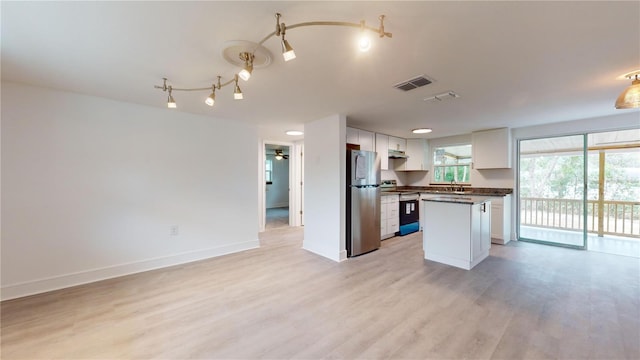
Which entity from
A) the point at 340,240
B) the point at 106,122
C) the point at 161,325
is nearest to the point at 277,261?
the point at 340,240

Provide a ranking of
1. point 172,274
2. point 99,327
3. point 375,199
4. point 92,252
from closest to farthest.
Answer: point 99,327 → point 92,252 → point 172,274 → point 375,199

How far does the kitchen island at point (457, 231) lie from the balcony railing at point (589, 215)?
2459 mm

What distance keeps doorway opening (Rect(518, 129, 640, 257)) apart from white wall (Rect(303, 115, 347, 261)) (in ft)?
12.9

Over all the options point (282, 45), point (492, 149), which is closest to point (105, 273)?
point (282, 45)

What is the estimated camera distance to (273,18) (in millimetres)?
1455

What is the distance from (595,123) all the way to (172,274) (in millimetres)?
7029

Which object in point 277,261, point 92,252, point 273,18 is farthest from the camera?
point 277,261

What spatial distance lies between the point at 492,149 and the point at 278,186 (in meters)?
7.32

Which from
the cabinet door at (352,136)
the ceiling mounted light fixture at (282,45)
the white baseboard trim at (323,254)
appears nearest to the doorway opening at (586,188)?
the cabinet door at (352,136)

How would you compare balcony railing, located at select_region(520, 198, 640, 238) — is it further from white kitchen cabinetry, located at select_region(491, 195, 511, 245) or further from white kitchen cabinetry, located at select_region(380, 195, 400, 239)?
white kitchen cabinetry, located at select_region(380, 195, 400, 239)

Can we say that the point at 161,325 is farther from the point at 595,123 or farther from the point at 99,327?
the point at 595,123

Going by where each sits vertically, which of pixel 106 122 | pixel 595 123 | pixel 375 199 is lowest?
pixel 375 199

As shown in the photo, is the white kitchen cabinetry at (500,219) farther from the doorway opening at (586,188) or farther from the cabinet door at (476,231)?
the cabinet door at (476,231)

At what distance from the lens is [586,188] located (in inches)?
167
